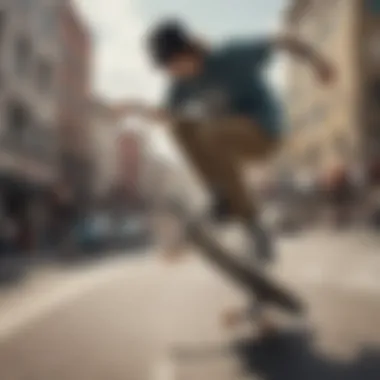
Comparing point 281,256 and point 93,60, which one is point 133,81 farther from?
point 281,256

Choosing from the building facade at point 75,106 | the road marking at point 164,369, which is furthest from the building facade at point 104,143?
the road marking at point 164,369

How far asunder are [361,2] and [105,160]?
0.51 metres

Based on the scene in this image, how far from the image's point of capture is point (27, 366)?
0.83 meters

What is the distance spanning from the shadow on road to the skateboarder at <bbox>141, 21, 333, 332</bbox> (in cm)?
13

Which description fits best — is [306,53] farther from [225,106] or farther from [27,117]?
[27,117]

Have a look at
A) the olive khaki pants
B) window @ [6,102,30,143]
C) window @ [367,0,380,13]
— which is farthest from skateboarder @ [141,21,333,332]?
window @ [6,102,30,143]

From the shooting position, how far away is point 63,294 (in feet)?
2.94

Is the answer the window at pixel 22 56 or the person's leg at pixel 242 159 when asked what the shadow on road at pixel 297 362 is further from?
the window at pixel 22 56

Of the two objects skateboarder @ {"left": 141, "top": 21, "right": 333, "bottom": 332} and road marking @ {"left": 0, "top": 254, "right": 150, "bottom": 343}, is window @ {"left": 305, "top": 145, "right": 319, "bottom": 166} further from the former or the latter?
road marking @ {"left": 0, "top": 254, "right": 150, "bottom": 343}

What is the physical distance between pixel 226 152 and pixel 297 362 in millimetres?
344

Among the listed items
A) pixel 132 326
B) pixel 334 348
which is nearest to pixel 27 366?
pixel 132 326

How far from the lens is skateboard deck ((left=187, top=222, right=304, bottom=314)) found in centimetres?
88

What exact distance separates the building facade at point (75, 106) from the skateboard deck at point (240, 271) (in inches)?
7.8

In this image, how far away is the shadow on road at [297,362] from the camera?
0.84 meters
